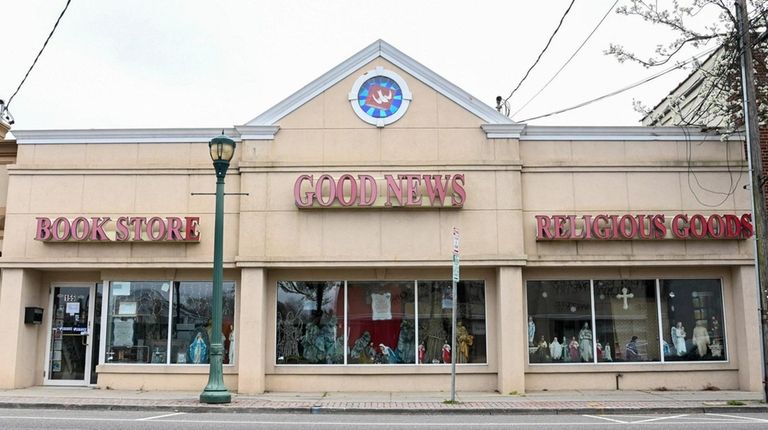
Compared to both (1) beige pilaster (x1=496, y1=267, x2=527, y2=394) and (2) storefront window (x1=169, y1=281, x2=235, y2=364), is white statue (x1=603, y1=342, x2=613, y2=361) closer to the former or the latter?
(1) beige pilaster (x1=496, y1=267, x2=527, y2=394)

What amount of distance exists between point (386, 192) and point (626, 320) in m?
6.28

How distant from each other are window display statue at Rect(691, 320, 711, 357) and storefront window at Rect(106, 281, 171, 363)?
12113 millimetres

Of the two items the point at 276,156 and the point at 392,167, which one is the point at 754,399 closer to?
the point at 392,167

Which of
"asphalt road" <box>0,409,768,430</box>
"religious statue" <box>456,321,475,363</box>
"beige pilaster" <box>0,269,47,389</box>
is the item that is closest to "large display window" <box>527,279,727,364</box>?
"religious statue" <box>456,321,475,363</box>

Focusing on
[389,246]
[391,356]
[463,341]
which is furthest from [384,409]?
[389,246]

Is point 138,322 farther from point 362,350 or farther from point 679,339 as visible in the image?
point 679,339

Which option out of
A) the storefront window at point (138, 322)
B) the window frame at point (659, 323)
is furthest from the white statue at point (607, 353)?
the storefront window at point (138, 322)

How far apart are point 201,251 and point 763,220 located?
467 inches

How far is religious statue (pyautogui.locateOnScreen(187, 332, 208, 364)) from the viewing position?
16.9 meters

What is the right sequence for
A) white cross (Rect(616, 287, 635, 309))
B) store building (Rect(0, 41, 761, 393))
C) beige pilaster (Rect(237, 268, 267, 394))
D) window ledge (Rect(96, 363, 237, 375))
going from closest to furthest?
beige pilaster (Rect(237, 268, 267, 394)) < store building (Rect(0, 41, 761, 393)) < window ledge (Rect(96, 363, 237, 375)) < white cross (Rect(616, 287, 635, 309))

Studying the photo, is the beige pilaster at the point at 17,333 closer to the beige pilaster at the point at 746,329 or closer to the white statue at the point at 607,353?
the white statue at the point at 607,353

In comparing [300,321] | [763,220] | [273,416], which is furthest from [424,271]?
[763,220]

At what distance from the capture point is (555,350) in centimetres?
1694

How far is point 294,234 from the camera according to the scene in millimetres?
16531
